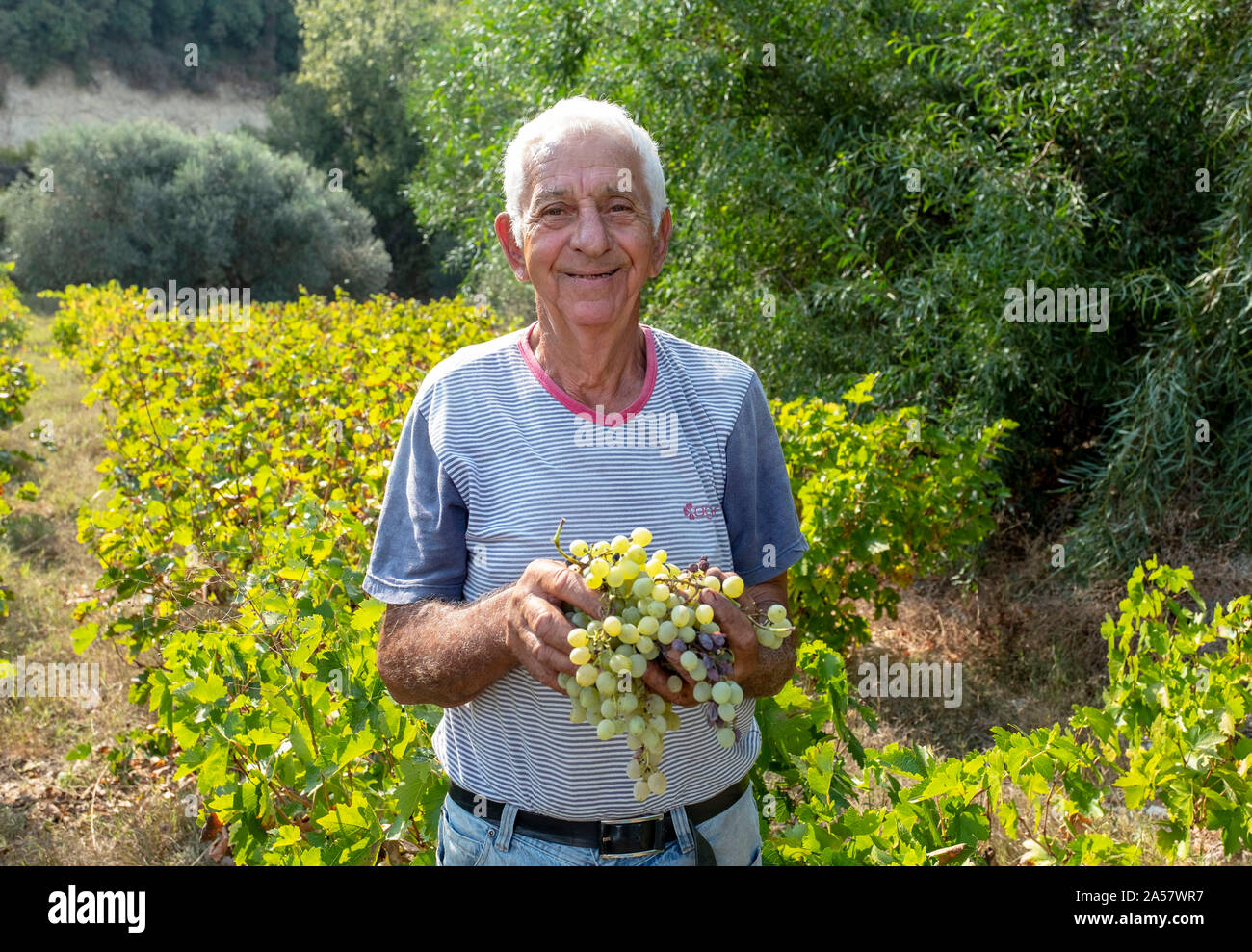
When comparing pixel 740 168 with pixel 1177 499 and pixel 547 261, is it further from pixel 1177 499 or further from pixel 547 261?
pixel 547 261

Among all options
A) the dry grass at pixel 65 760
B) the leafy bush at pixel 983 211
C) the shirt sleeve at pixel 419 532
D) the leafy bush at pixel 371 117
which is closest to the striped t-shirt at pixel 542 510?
the shirt sleeve at pixel 419 532

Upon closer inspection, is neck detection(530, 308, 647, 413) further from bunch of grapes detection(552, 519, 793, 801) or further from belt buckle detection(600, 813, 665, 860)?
belt buckle detection(600, 813, 665, 860)

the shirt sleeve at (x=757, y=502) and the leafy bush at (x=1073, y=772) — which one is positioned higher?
the shirt sleeve at (x=757, y=502)

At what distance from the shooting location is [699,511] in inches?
62.3

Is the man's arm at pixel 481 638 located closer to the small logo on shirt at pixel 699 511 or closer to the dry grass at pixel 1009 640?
the small logo on shirt at pixel 699 511

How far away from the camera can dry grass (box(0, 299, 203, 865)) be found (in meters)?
3.45

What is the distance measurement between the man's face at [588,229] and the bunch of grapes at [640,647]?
0.46 m

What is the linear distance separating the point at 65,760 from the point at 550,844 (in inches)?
128

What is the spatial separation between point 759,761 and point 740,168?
426 centimetres

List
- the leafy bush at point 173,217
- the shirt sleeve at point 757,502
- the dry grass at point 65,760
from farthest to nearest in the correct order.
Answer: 1. the leafy bush at point 173,217
2. the dry grass at point 65,760
3. the shirt sleeve at point 757,502

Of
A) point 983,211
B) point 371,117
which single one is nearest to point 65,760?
point 983,211

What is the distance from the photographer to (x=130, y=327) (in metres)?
9.14

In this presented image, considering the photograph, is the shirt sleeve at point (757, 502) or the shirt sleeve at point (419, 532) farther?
the shirt sleeve at point (757, 502)

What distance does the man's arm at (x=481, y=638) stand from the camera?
1303 millimetres
